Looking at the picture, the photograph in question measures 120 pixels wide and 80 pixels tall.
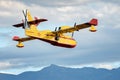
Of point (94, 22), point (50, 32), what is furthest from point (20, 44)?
point (94, 22)

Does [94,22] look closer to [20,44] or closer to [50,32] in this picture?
[50,32]

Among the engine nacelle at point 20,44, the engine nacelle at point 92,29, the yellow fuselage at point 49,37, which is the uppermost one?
the engine nacelle at point 92,29

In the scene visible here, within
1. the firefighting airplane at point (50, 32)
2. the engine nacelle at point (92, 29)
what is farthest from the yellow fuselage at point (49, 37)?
the engine nacelle at point (92, 29)

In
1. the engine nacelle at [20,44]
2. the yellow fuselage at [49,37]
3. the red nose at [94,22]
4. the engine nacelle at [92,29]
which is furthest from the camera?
the engine nacelle at [20,44]

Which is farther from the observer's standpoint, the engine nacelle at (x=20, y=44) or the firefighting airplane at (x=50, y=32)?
the engine nacelle at (x=20, y=44)

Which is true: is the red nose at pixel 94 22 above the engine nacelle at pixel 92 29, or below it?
above

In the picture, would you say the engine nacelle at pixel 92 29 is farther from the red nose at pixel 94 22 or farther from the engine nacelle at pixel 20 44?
the engine nacelle at pixel 20 44

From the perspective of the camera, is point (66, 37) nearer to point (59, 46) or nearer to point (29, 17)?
point (59, 46)

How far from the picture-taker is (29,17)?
138625mm

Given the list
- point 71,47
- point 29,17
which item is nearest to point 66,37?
point 71,47

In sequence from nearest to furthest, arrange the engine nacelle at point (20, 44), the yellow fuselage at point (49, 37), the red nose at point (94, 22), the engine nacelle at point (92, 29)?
the engine nacelle at point (92, 29) → the red nose at point (94, 22) → the yellow fuselage at point (49, 37) → the engine nacelle at point (20, 44)

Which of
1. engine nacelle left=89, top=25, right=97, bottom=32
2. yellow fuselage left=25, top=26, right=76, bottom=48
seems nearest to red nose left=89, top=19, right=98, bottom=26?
engine nacelle left=89, top=25, right=97, bottom=32

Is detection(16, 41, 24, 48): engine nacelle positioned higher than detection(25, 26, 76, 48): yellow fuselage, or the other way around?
detection(25, 26, 76, 48): yellow fuselage

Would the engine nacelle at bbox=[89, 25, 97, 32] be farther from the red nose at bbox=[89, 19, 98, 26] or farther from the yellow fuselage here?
the yellow fuselage
